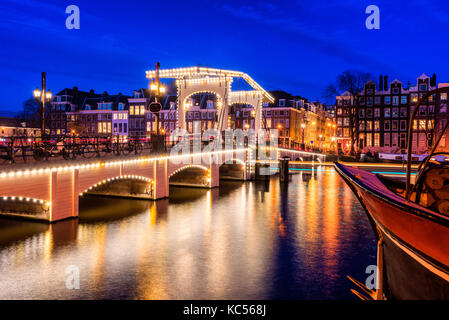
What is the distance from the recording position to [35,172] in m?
13.9

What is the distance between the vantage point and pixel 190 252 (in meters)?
12.2

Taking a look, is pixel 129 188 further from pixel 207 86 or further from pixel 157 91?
pixel 207 86

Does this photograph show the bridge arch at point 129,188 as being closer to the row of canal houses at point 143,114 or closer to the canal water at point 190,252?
the canal water at point 190,252

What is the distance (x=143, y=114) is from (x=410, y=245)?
205ft

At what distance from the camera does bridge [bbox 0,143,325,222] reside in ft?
44.9

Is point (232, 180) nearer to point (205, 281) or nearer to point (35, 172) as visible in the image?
point (35, 172)

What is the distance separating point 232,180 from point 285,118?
112 ft

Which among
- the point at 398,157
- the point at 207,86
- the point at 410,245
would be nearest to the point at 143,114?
the point at 207,86

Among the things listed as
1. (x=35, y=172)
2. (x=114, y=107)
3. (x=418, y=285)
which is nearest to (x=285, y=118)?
(x=114, y=107)

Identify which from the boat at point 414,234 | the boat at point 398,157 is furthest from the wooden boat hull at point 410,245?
the boat at point 398,157

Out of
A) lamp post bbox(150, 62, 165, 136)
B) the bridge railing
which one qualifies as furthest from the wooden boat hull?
lamp post bbox(150, 62, 165, 136)

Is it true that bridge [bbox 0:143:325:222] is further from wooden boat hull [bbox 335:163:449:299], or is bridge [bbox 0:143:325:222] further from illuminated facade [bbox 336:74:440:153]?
illuminated facade [bbox 336:74:440:153]

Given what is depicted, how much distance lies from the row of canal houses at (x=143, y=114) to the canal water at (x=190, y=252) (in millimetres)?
44278

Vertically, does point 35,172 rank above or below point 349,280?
above
